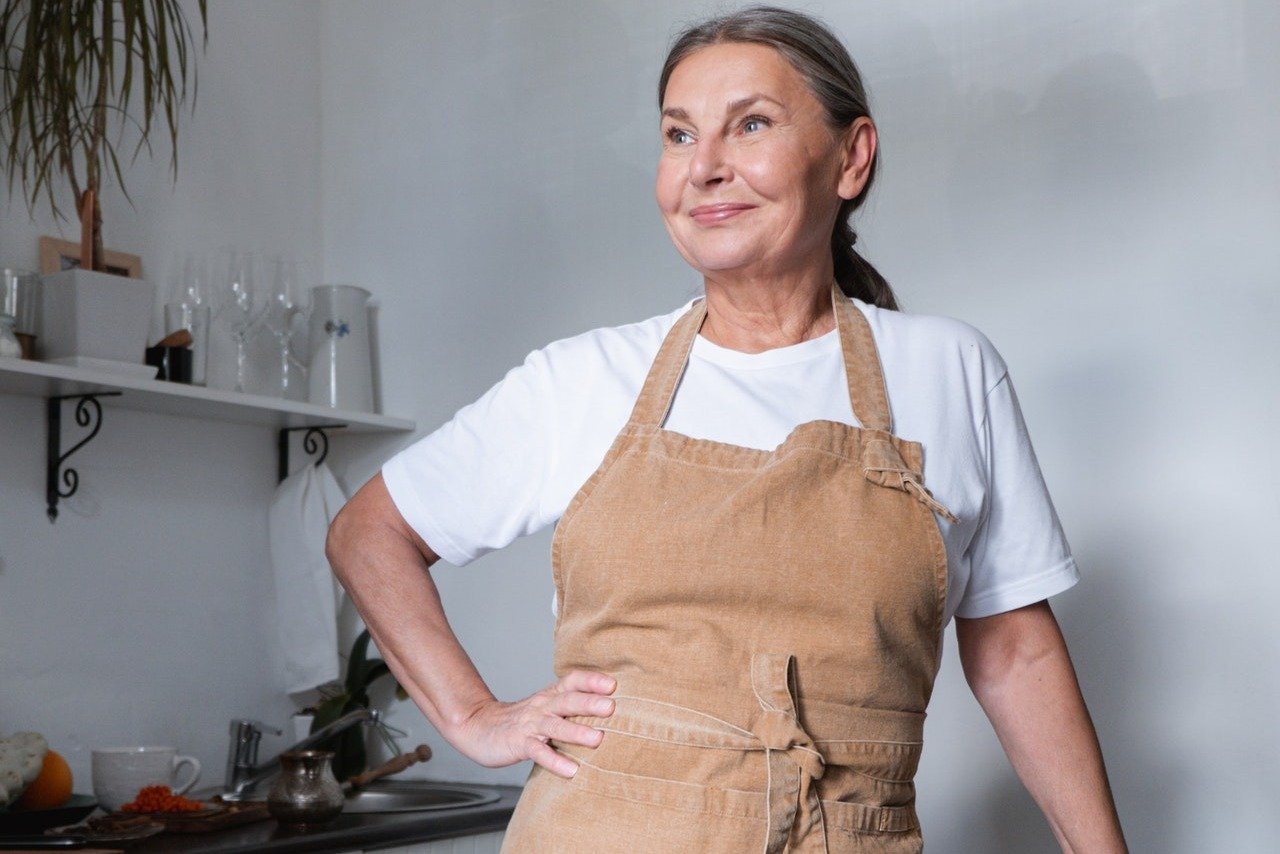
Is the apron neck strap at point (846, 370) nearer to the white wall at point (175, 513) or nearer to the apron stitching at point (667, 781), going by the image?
the apron stitching at point (667, 781)

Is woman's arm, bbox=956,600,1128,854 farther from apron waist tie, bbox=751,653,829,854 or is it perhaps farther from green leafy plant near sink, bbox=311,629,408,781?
green leafy plant near sink, bbox=311,629,408,781

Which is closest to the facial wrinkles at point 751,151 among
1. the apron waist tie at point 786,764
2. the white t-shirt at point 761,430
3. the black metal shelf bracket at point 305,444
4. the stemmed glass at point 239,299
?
the white t-shirt at point 761,430

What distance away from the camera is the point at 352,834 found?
1888mm

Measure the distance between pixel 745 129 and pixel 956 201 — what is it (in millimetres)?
917

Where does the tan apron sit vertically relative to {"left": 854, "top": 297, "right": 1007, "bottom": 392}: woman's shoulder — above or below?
below

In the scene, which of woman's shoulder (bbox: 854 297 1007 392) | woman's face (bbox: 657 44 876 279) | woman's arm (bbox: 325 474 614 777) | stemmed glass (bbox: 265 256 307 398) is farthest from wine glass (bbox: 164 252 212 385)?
woman's shoulder (bbox: 854 297 1007 392)

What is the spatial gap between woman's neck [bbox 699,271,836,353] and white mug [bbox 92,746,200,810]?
129cm

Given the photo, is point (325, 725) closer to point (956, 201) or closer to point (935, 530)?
point (956, 201)

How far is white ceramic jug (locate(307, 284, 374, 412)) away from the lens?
8.38 feet

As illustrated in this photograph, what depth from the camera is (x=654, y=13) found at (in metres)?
2.39

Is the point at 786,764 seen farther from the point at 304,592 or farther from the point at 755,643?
the point at 304,592

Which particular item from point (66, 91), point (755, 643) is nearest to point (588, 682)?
point (755, 643)

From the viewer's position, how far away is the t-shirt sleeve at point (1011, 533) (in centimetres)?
119

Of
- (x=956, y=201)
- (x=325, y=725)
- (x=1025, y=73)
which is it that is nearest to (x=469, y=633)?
(x=325, y=725)
